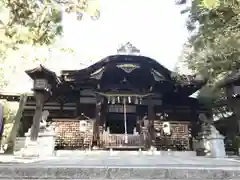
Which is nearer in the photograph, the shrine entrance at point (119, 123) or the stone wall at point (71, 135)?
the stone wall at point (71, 135)

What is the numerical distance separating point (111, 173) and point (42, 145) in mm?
7219

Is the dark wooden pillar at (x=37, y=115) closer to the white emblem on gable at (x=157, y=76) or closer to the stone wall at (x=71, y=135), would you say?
the stone wall at (x=71, y=135)

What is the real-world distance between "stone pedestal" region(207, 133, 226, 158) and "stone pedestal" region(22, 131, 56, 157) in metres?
5.86

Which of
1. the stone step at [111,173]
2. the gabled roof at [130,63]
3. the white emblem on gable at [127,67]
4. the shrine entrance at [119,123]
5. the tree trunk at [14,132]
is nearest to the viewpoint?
the stone step at [111,173]

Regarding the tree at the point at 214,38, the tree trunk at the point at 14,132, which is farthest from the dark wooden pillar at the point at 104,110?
the tree at the point at 214,38

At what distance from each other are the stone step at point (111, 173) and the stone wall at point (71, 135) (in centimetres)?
858

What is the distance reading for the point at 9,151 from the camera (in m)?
12.1

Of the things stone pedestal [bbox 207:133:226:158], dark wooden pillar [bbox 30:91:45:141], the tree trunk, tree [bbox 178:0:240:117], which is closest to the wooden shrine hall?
dark wooden pillar [bbox 30:91:45:141]

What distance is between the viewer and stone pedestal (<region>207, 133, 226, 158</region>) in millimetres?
9431

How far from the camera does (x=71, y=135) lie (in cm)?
1155

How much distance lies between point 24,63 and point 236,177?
1334 cm

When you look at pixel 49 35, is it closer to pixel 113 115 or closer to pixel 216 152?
pixel 113 115

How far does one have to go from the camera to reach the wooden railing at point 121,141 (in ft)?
38.4

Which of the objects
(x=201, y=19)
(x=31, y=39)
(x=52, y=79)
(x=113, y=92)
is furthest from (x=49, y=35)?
(x=201, y=19)
